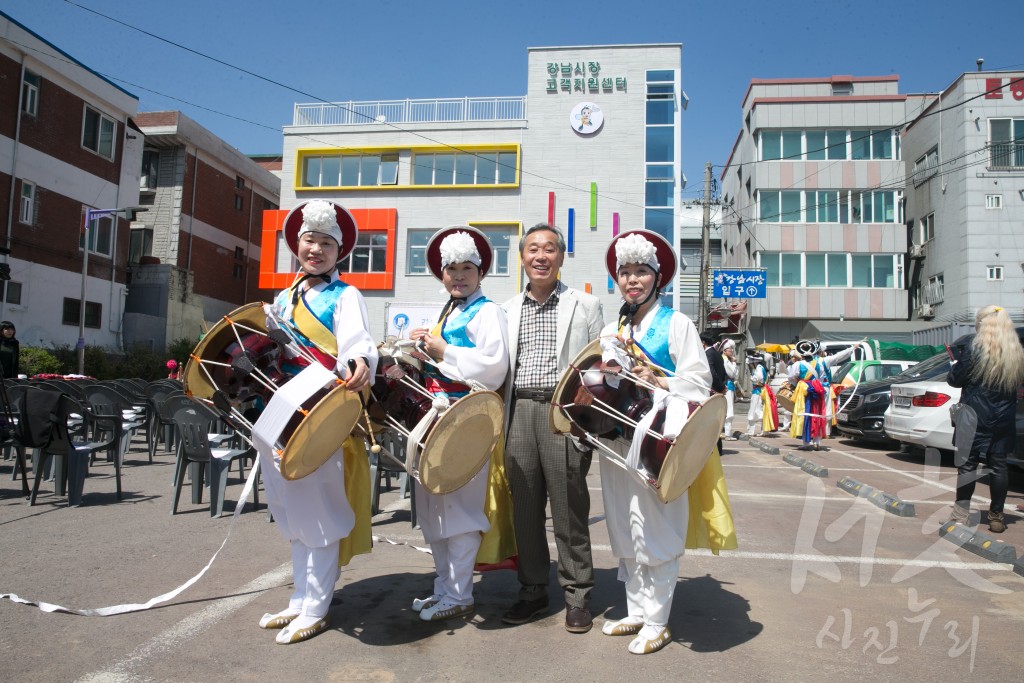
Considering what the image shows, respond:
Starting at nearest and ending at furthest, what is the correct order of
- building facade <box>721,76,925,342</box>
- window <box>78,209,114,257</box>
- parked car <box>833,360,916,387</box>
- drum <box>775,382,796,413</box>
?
1. drum <box>775,382,796,413</box>
2. parked car <box>833,360,916,387</box>
3. window <box>78,209,114,257</box>
4. building facade <box>721,76,925,342</box>

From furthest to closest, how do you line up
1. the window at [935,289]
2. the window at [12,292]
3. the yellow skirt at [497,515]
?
the window at [935,289] < the window at [12,292] < the yellow skirt at [497,515]

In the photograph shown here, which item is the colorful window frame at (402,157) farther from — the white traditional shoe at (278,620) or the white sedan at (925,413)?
the white traditional shoe at (278,620)

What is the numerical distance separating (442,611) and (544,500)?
31.7 inches

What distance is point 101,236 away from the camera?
26266 mm

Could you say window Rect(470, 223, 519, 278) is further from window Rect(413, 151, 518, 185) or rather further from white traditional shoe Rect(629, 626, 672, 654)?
white traditional shoe Rect(629, 626, 672, 654)

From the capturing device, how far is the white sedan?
10.1 m

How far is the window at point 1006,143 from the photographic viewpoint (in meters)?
29.7

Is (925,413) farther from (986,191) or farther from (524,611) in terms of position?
(986,191)

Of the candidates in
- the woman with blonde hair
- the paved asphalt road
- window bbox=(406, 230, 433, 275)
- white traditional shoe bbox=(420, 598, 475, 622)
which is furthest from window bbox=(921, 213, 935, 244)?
white traditional shoe bbox=(420, 598, 475, 622)

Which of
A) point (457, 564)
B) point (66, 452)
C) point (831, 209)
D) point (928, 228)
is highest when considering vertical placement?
point (831, 209)

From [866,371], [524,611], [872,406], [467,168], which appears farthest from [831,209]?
[524,611]

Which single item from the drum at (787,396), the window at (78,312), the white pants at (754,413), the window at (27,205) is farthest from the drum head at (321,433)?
the window at (78,312)

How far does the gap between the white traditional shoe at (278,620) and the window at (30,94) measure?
2461 cm

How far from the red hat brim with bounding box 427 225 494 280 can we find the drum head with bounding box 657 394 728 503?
1.52m
